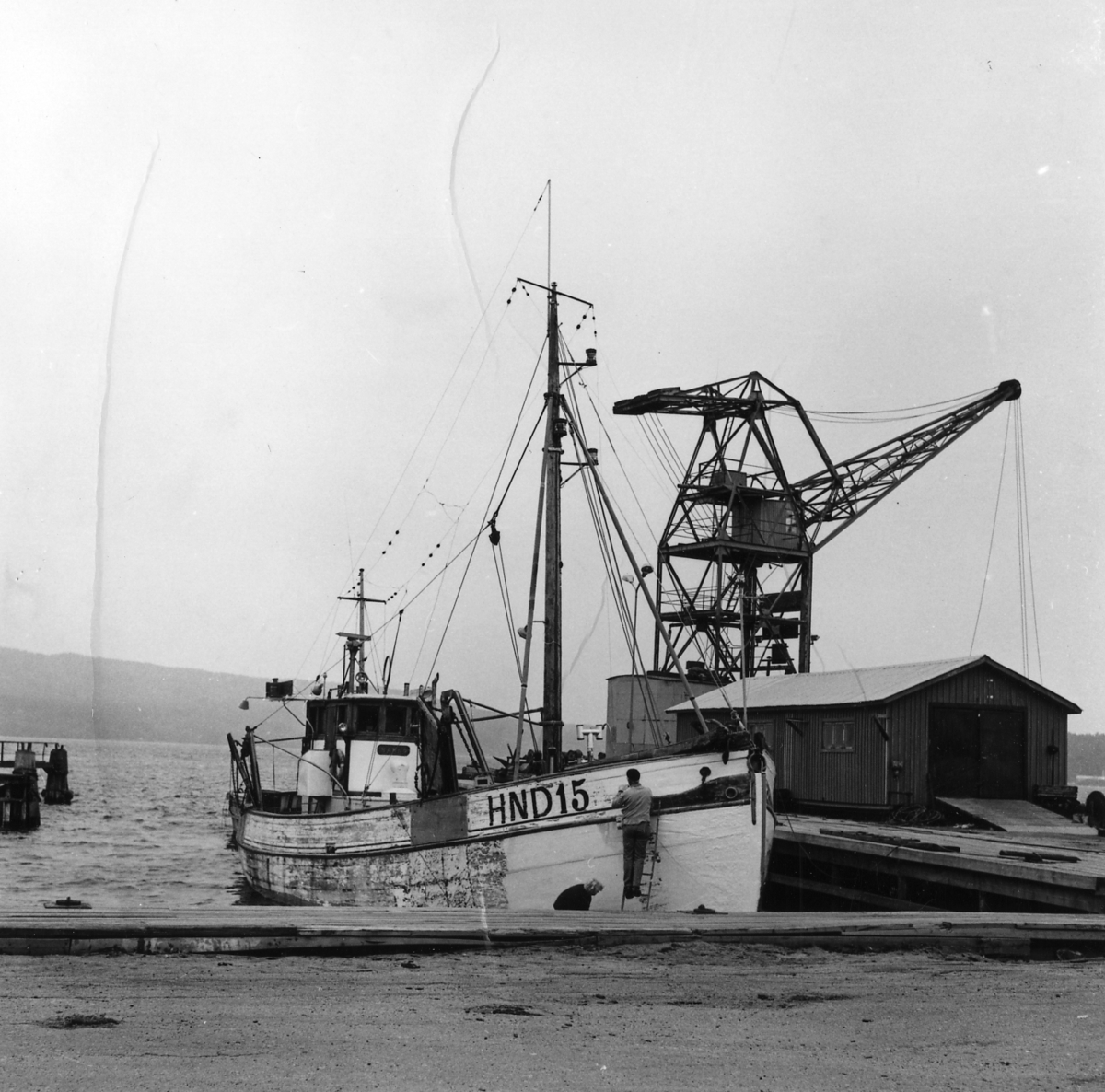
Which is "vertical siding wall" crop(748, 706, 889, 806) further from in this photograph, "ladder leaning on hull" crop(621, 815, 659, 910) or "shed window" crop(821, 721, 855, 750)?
"ladder leaning on hull" crop(621, 815, 659, 910)

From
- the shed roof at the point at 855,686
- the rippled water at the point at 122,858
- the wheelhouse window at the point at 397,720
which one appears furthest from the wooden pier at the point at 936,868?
the rippled water at the point at 122,858

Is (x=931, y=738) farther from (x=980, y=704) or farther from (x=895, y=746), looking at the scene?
(x=980, y=704)

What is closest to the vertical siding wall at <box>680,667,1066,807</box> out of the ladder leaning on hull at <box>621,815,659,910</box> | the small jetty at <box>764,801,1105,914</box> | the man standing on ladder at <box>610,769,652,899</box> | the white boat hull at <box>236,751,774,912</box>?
the small jetty at <box>764,801,1105,914</box>

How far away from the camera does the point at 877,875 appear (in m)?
19.9

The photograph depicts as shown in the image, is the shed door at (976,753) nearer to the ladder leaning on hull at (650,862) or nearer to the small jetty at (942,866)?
A: the small jetty at (942,866)

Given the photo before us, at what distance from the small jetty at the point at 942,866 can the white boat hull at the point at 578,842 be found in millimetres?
2567

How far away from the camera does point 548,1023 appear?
753 cm

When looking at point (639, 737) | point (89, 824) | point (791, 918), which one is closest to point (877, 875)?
point (791, 918)

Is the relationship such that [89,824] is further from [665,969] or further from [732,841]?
[665,969]

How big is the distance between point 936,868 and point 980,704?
1214 centimetres

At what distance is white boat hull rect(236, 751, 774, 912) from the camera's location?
15.2 metres

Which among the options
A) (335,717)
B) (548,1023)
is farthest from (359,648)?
(548,1023)

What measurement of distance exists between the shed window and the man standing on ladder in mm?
14712

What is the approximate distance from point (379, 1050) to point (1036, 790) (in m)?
24.7
